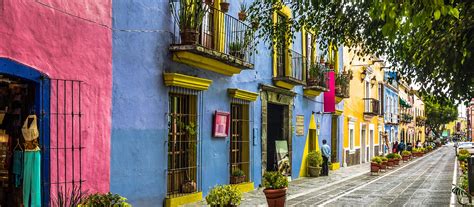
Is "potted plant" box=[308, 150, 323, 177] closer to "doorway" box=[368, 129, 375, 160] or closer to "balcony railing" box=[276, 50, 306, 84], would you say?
"balcony railing" box=[276, 50, 306, 84]

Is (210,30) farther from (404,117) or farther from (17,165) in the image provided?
(404,117)

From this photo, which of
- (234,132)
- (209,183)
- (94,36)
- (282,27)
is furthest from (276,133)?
(94,36)

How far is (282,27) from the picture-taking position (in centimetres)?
984

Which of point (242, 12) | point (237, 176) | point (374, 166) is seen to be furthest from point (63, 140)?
point (374, 166)

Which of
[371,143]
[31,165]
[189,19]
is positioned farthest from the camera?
[371,143]

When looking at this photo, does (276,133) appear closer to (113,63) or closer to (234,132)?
(234,132)

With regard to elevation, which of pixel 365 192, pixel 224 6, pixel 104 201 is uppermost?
pixel 224 6

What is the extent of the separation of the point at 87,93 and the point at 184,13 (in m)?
3.06

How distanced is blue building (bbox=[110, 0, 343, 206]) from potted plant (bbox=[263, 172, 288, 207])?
2012mm

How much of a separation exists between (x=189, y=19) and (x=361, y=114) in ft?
67.9

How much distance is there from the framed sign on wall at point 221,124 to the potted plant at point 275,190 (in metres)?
2.62

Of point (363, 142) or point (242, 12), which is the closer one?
point (242, 12)

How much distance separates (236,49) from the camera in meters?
12.2

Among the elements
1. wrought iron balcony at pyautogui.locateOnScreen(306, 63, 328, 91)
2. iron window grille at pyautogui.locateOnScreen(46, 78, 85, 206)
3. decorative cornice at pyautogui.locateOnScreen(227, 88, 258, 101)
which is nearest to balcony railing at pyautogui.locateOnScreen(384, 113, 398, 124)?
wrought iron balcony at pyautogui.locateOnScreen(306, 63, 328, 91)
